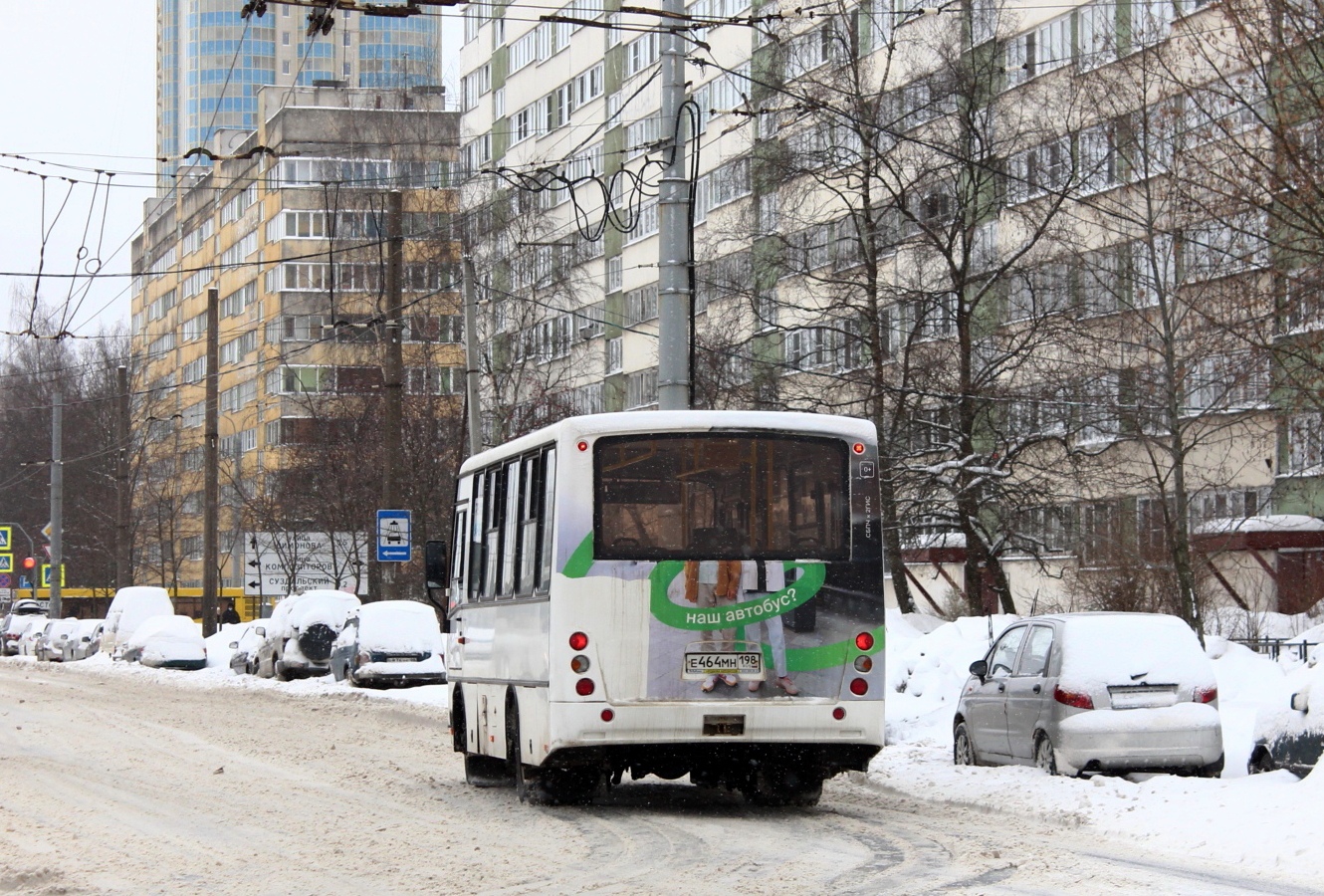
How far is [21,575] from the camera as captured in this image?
110250 millimetres

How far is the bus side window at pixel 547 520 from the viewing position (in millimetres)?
13259

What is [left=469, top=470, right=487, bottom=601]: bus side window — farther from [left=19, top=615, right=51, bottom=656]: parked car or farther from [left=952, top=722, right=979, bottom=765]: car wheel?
[left=19, top=615, right=51, bottom=656]: parked car

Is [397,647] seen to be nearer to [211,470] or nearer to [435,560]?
[435,560]

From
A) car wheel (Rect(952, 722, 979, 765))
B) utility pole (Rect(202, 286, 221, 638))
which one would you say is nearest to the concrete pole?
utility pole (Rect(202, 286, 221, 638))

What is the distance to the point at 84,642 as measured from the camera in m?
Answer: 53.5

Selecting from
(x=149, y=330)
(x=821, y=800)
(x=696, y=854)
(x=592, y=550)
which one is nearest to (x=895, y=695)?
(x=821, y=800)

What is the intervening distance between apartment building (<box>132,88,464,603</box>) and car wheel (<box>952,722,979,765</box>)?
50.3ft

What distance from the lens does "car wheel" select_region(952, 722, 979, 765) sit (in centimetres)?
1695

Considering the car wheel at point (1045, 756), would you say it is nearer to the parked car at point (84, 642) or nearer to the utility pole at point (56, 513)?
the parked car at point (84, 642)

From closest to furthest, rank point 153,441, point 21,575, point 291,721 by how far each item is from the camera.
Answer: point 291,721, point 153,441, point 21,575

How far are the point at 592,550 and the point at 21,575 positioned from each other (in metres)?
104

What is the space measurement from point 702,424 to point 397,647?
20.3m

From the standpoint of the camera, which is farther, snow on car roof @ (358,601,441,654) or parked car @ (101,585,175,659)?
parked car @ (101,585,175,659)

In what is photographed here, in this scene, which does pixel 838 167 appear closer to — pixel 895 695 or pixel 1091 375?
pixel 1091 375
